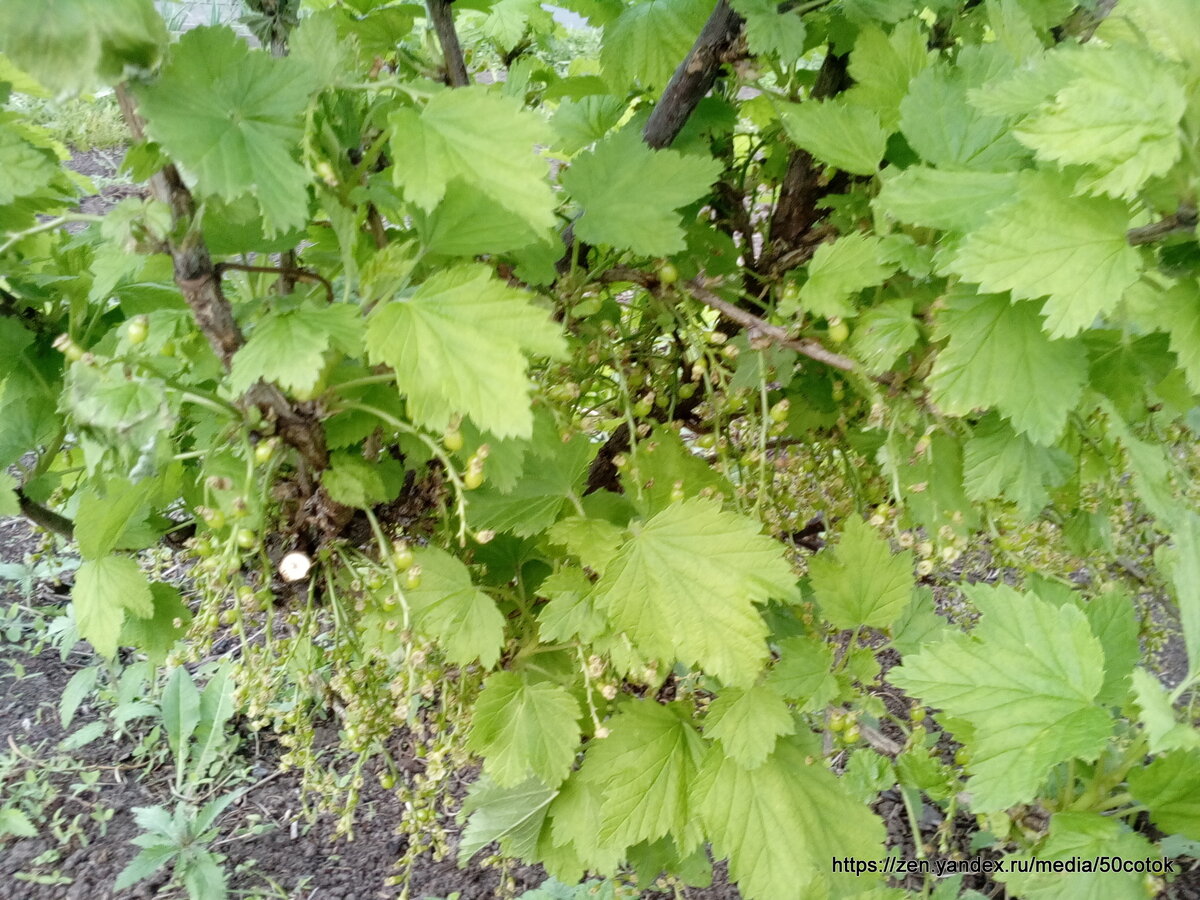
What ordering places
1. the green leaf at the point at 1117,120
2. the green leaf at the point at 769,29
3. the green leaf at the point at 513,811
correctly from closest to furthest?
the green leaf at the point at 1117,120
the green leaf at the point at 769,29
the green leaf at the point at 513,811

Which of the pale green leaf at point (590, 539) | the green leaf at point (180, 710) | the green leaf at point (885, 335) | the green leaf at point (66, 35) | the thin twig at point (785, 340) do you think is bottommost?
the green leaf at point (180, 710)

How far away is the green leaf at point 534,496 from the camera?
879mm

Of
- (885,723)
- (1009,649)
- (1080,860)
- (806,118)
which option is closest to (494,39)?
(806,118)

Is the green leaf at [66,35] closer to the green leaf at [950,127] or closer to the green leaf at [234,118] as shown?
the green leaf at [234,118]

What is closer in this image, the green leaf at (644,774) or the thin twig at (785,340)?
the thin twig at (785,340)

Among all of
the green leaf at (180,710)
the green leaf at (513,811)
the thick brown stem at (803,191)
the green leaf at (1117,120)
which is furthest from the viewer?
the green leaf at (180,710)

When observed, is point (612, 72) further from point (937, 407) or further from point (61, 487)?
point (61, 487)

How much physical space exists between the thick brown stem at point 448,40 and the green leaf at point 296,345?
14.2 inches

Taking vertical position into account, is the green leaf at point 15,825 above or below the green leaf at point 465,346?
below

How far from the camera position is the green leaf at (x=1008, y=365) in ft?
2.39

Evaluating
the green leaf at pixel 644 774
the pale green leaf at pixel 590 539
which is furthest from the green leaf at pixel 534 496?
the green leaf at pixel 644 774

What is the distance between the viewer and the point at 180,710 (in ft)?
6.11

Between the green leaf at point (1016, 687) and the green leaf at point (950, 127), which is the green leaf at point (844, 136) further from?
the green leaf at point (1016, 687)

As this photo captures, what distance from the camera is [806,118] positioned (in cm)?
84
